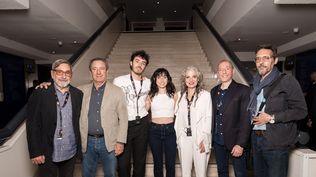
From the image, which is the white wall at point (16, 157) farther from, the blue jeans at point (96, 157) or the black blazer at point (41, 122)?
the blue jeans at point (96, 157)

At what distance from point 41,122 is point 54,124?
0.12 meters

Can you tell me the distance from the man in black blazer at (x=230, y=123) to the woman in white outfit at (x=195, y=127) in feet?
0.31

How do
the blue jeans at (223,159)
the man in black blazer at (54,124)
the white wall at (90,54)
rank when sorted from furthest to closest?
the white wall at (90,54) < the blue jeans at (223,159) < the man in black blazer at (54,124)

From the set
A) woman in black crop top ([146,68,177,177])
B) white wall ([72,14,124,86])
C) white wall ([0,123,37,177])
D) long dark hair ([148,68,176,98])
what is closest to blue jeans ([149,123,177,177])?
woman in black crop top ([146,68,177,177])

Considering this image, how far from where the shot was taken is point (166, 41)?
838 cm

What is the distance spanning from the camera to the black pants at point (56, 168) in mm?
2428

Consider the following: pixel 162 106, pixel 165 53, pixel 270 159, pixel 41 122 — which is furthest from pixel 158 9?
pixel 270 159

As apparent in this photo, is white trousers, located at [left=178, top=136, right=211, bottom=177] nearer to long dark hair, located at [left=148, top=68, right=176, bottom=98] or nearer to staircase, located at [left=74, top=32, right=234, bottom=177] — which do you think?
long dark hair, located at [left=148, top=68, right=176, bottom=98]

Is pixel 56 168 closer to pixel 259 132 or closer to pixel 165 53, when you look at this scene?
pixel 259 132

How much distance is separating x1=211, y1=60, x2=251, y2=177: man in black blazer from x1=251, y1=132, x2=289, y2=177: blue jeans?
196 millimetres

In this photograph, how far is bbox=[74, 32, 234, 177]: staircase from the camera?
593 cm

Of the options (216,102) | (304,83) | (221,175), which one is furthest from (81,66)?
(304,83)

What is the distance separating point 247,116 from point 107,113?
1.34 meters

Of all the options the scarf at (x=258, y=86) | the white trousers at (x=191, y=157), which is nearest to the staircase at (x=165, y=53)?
the white trousers at (x=191, y=157)
